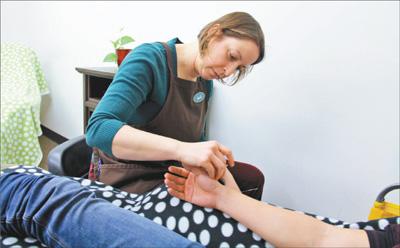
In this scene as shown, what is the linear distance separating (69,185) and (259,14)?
1.09m

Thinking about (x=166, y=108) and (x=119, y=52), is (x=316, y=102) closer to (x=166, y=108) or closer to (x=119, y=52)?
(x=166, y=108)

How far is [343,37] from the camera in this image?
1.16 meters

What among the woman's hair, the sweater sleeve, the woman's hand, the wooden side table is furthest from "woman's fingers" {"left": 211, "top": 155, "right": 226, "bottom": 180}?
the wooden side table

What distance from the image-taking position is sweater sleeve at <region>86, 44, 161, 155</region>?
2.41 ft

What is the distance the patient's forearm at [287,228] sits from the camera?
70cm

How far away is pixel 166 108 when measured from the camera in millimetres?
962

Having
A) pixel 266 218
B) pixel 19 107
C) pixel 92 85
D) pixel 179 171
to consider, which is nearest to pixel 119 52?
pixel 92 85

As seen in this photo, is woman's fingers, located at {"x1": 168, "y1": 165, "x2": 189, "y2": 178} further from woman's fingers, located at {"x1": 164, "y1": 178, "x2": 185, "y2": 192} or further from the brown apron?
the brown apron

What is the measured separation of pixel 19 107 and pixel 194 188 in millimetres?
1674

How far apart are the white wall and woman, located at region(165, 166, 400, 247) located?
506 millimetres

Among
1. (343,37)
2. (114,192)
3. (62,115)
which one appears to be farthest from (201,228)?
(62,115)

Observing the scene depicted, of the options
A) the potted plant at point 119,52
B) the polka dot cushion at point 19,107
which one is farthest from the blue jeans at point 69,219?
the polka dot cushion at point 19,107

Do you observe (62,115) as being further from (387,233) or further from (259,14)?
(387,233)

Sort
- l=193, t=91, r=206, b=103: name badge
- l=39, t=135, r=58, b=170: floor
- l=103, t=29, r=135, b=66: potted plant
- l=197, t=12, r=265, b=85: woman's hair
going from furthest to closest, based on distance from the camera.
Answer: l=39, t=135, r=58, b=170: floor, l=103, t=29, r=135, b=66: potted plant, l=193, t=91, r=206, b=103: name badge, l=197, t=12, r=265, b=85: woman's hair
